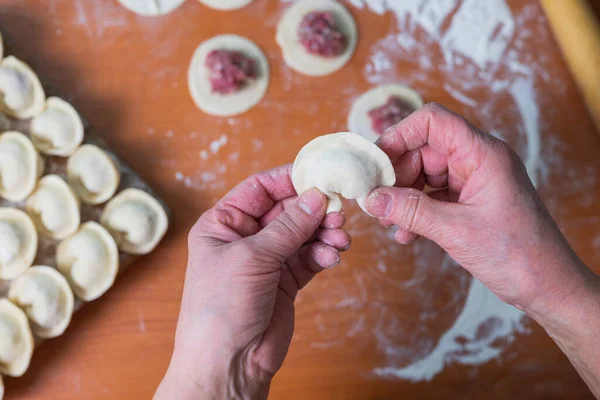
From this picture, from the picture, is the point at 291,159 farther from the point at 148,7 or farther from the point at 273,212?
the point at 148,7

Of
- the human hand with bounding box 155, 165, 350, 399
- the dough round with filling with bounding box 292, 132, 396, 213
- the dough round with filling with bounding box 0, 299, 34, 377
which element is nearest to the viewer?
the human hand with bounding box 155, 165, 350, 399

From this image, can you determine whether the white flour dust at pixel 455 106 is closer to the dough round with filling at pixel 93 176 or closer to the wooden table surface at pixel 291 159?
the wooden table surface at pixel 291 159

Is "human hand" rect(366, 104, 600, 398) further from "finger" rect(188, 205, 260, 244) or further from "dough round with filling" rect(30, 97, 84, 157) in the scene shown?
"dough round with filling" rect(30, 97, 84, 157)

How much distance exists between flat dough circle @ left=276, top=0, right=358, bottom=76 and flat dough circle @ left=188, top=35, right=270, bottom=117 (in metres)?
0.09

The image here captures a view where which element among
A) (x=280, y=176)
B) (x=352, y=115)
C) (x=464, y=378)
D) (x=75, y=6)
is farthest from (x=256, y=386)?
(x=75, y=6)

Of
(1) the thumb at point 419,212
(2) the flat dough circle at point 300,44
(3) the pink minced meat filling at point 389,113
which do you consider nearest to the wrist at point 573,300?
(1) the thumb at point 419,212

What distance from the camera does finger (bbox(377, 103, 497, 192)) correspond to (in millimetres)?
956

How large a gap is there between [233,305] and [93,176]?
2.51ft

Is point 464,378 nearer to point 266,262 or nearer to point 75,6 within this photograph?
point 266,262

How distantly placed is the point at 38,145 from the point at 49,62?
0.31 metres

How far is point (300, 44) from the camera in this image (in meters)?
1.57

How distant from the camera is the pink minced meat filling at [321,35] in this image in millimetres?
1540

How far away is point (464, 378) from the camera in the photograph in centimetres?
139

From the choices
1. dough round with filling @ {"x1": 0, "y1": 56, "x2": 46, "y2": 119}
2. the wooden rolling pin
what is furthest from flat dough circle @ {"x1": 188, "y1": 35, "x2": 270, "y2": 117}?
the wooden rolling pin
